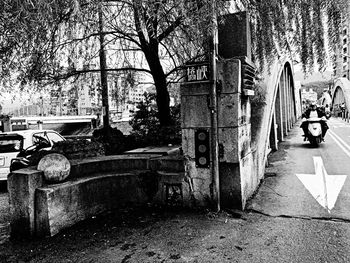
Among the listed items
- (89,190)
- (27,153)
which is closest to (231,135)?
(89,190)

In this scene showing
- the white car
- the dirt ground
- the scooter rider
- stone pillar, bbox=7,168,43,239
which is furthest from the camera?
the scooter rider

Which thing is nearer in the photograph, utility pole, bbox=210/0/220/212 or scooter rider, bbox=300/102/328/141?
utility pole, bbox=210/0/220/212

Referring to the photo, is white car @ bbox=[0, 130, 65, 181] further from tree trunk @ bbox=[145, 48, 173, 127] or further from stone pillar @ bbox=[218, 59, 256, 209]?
stone pillar @ bbox=[218, 59, 256, 209]

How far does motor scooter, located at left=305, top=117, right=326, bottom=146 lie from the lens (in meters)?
11.4

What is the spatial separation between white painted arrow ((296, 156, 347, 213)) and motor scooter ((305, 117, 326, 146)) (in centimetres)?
381

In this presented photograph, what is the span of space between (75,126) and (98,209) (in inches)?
2361

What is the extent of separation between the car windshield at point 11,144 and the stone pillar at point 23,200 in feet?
16.5

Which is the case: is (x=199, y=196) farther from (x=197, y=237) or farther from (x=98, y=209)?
(x=98, y=209)

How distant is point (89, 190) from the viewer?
5070 mm

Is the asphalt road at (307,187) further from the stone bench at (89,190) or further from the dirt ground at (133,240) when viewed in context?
the stone bench at (89,190)

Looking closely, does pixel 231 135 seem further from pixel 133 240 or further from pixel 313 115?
pixel 313 115

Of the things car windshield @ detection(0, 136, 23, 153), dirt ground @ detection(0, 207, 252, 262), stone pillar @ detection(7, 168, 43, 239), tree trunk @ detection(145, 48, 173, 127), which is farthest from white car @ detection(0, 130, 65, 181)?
dirt ground @ detection(0, 207, 252, 262)

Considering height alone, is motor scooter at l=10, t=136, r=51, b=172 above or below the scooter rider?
below

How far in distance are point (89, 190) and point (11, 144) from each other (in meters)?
5.28
